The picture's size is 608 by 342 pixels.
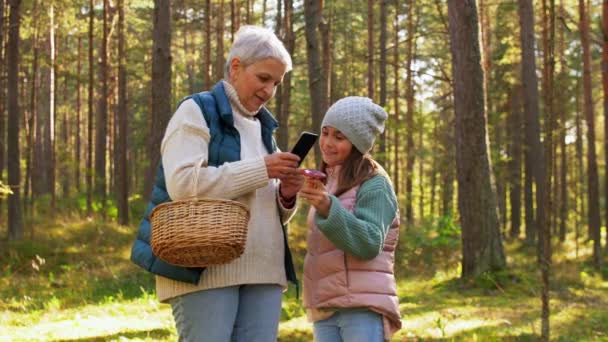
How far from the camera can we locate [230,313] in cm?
294

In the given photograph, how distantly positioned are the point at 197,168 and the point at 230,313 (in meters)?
0.63

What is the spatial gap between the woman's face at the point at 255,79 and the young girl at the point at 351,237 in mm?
443

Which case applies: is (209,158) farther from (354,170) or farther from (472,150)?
(472,150)

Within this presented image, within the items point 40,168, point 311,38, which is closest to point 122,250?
point 311,38

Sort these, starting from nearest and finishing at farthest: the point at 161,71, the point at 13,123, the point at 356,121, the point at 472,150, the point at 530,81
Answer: the point at 356,121 < the point at 472,150 < the point at 161,71 < the point at 13,123 < the point at 530,81

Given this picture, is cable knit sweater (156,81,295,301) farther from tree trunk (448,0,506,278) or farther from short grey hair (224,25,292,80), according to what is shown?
tree trunk (448,0,506,278)

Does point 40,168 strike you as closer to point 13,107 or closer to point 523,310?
point 13,107

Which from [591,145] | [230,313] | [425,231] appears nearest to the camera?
[230,313]

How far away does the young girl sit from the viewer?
10.5 ft

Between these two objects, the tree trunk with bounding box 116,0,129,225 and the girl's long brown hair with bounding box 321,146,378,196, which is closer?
the girl's long brown hair with bounding box 321,146,378,196

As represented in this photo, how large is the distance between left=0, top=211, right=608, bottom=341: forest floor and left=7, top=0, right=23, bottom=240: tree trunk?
48 cm

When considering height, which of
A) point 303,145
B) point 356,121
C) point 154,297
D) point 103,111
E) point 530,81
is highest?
point 530,81

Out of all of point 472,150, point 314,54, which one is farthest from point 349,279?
point 314,54

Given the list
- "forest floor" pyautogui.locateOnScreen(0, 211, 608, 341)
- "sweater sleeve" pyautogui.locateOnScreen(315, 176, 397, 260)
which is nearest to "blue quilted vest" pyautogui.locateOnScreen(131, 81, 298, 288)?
"sweater sleeve" pyautogui.locateOnScreen(315, 176, 397, 260)
